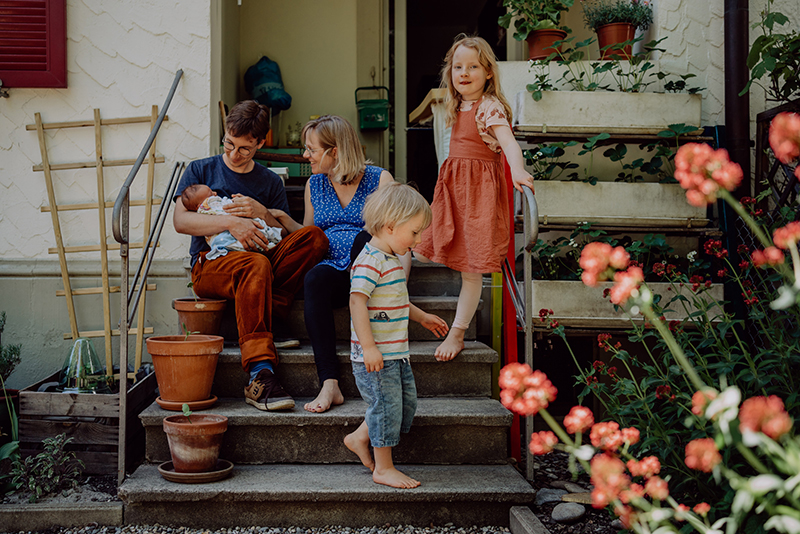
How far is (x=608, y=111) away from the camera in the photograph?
118 inches

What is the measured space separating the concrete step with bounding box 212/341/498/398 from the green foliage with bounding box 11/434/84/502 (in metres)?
0.57

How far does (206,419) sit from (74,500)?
57 centimetres

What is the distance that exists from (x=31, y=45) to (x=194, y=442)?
226 cm

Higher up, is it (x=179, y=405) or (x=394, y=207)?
(x=394, y=207)

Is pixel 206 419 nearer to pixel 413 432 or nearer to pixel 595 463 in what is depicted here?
pixel 413 432

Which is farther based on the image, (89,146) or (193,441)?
(89,146)

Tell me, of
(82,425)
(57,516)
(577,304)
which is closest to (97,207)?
(82,425)

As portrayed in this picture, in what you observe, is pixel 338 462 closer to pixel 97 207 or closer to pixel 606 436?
pixel 606 436

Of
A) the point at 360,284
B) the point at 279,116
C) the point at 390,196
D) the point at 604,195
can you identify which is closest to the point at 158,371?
the point at 360,284

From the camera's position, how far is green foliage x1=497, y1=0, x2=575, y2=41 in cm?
327

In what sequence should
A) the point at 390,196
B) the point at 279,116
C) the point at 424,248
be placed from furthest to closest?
the point at 279,116
the point at 424,248
the point at 390,196

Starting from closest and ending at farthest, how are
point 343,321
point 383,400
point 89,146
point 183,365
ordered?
point 383,400 → point 183,365 → point 343,321 → point 89,146

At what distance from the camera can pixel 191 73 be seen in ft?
10.1

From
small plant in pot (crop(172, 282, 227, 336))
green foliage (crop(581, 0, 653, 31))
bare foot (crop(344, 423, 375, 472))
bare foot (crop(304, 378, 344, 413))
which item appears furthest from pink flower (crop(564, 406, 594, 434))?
green foliage (crop(581, 0, 653, 31))
